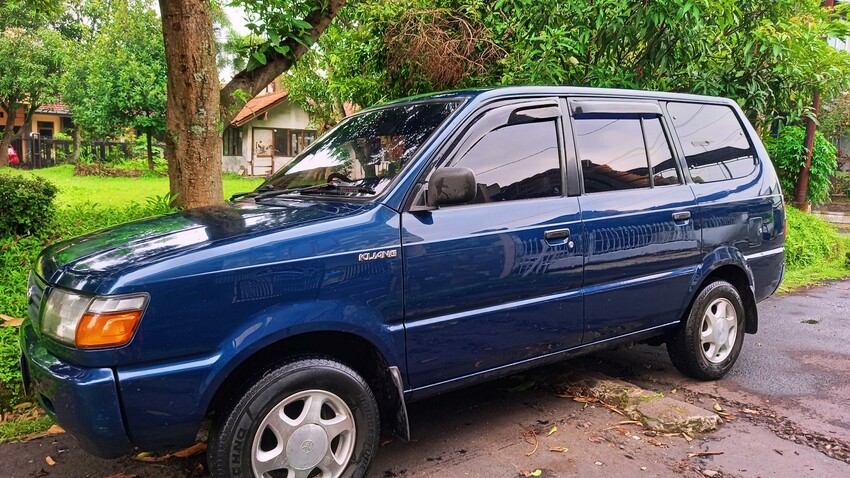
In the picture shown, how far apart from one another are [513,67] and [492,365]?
4628 mm

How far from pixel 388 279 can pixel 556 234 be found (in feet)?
3.49

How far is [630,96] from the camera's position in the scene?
4.12 meters

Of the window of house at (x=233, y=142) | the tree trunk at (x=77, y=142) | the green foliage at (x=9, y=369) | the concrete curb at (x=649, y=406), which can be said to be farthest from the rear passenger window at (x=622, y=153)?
the window of house at (x=233, y=142)

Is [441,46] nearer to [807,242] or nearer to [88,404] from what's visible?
[88,404]

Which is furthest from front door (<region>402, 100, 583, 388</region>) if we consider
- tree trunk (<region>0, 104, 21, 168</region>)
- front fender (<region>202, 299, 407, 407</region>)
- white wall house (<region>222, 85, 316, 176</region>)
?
tree trunk (<region>0, 104, 21, 168</region>)

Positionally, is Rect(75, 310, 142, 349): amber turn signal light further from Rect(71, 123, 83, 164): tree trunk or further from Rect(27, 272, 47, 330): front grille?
Rect(71, 123, 83, 164): tree trunk

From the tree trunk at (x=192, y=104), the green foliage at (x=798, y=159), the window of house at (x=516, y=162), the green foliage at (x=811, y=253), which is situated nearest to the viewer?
the window of house at (x=516, y=162)

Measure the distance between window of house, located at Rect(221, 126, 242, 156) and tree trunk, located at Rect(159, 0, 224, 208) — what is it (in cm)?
2649

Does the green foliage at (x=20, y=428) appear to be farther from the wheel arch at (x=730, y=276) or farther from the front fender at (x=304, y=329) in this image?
the wheel arch at (x=730, y=276)

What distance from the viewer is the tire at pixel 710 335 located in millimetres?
4316

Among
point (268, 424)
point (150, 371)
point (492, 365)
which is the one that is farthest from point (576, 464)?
point (150, 371)

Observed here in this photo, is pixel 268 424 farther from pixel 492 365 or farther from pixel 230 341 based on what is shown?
pixel 492 365

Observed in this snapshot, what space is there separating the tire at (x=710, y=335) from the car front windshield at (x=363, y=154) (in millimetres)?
2305

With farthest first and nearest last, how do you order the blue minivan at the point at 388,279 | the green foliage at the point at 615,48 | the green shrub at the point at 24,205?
the green foliage at the point at 615,48, the green shrub at the point at 24,205, the blue minivan at the point at 388,279
